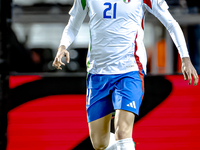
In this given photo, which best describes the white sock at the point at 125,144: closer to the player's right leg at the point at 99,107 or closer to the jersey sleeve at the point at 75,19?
the player's right leg at the point at 99,107

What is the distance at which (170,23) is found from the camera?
5.92ft

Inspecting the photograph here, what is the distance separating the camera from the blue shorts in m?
1.72

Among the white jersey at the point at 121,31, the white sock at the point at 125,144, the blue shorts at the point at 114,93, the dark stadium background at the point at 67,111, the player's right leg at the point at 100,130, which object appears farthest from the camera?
the dark stadium background at the point at 67,111

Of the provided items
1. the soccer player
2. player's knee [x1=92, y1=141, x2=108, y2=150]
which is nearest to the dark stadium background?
player's knee [x1=92, y1=141, x2=108, y2=150]

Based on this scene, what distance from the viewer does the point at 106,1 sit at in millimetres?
1839

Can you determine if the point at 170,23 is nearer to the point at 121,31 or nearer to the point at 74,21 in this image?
the point at 121,31

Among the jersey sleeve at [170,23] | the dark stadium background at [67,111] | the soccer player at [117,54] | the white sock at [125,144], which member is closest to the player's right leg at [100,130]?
the soccer player at [117,54]

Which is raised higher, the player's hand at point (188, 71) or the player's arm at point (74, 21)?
the player's arm at point (74, 21)

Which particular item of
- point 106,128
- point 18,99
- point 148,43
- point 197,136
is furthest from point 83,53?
point 106,128

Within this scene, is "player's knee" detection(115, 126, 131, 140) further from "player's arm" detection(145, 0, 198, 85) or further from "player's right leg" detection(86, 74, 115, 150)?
"player's arm" detection(145, 0, 198, 85)

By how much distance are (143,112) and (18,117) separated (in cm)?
155

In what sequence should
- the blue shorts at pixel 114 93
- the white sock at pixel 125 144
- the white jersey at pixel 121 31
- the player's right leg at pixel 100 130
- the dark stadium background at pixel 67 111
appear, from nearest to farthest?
the white sock at pixel 125 144
the blue shorts at pixel 114 93
the white jersey at pixel 121 31
the player's right leg at pixel 100 130
the dark stadium background at pixel 67 111

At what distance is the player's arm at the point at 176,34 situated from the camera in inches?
65.6

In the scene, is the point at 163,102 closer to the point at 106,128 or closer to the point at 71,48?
the point at 106,128
